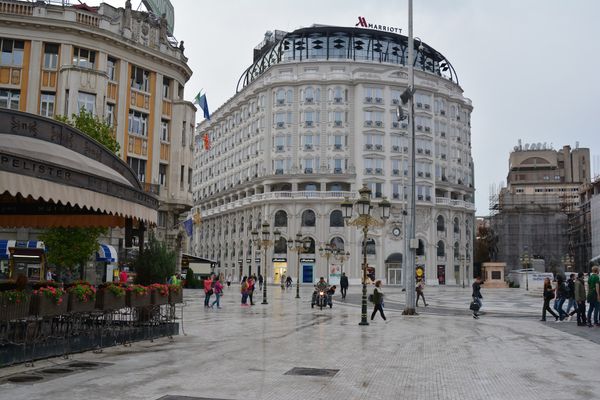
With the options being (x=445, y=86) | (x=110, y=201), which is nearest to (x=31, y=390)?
(x=110, y=201)

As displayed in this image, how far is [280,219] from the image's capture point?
269 ft

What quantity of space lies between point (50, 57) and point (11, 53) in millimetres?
2318

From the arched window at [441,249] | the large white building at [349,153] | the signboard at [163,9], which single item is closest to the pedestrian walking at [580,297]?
the signboard at [163,9]

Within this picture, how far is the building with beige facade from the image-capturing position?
37.2 meters

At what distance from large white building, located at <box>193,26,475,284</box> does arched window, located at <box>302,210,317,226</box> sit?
0.20 m

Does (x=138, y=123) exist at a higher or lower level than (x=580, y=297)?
higher

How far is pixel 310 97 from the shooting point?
82562 mm

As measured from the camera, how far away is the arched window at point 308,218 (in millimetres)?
80812

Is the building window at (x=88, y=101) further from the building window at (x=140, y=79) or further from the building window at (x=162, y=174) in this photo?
the building window at (x=162, y=174)

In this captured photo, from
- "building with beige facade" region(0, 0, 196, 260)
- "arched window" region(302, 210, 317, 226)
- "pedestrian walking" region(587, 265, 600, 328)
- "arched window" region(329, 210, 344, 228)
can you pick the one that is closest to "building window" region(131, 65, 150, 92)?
"building with beige facade" region(0, 0, 196, 260)

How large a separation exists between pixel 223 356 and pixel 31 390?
4.57 meters

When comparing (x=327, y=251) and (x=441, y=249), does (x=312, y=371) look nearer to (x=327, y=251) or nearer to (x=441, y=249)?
(x=327, y=251)

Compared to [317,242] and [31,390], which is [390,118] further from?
[31,390]

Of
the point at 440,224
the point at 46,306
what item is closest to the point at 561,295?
the point at 46,306
